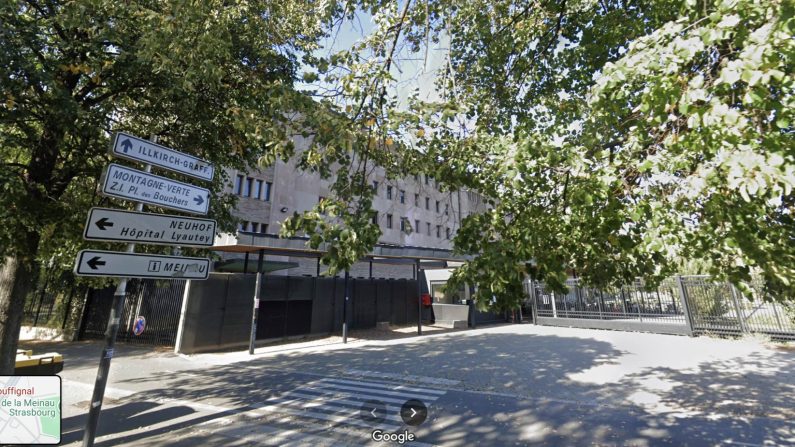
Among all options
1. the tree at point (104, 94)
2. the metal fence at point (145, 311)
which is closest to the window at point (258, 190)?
the metal fence at point (145, 311)

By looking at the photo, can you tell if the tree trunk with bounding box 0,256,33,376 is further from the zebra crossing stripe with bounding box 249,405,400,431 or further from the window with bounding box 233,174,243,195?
the window with bounding box 233,174,243,195

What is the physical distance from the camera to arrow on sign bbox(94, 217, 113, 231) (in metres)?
3.70

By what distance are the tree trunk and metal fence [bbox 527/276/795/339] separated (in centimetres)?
1340

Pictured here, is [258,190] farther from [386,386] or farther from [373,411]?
[373,411]

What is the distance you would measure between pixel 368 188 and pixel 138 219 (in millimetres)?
2540

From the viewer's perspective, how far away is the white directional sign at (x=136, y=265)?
354cm

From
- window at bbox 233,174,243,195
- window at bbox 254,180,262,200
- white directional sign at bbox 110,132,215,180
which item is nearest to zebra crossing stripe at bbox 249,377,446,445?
white directional sign at bbox 110,132,215,180

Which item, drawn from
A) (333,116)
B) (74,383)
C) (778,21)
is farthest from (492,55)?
(74,383)

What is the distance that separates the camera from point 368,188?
169 inches

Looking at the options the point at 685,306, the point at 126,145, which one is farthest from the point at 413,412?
the point at 685,306

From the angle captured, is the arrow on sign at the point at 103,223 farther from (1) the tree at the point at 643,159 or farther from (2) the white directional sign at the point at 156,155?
(1) the tree at the point at 643,159

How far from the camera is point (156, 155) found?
4336 mm

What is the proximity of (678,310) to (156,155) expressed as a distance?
19.2 metres

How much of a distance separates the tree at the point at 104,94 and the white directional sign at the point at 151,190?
1.06 meters
